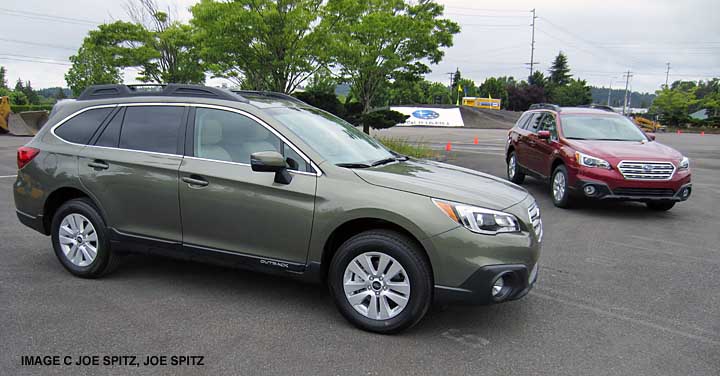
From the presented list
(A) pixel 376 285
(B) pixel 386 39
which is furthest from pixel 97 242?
(B) pixel 386 39

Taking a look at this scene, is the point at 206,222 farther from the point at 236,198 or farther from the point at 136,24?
the point at 136,24

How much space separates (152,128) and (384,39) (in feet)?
56.0

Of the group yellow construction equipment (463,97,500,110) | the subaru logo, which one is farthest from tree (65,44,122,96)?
yellow construction equipment (463,97,500,110)

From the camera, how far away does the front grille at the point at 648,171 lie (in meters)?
8.23

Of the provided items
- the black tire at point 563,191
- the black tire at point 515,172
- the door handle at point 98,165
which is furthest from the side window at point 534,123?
the door handle at point 98,165

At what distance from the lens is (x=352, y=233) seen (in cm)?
408

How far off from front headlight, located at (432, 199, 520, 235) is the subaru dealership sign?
44979 mm

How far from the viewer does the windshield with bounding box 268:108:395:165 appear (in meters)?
4.34

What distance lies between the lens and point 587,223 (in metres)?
7.98

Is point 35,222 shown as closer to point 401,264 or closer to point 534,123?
Answer: point 401,264

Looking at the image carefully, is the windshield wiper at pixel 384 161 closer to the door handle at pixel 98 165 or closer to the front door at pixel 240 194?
the front door at pixel 240 194

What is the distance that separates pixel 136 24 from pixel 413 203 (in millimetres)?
33849

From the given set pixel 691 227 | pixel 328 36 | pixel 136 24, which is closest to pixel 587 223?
pixel 691 227

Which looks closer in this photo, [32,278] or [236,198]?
[236,198]
